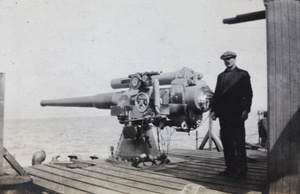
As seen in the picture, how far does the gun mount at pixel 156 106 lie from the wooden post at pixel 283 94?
6.96ft

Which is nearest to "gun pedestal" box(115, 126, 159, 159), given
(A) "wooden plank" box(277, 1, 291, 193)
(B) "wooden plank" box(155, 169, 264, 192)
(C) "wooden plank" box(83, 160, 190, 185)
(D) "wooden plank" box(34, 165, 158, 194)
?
(C) "wooden plank" box(83, 160, 190, 185)

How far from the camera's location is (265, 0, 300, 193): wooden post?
3455 millimetres

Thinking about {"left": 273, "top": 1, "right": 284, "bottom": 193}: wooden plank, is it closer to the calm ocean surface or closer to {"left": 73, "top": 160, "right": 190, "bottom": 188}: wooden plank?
{"left": 73, "top": 160, "right": 190, "bottom": 188}: wooden plank

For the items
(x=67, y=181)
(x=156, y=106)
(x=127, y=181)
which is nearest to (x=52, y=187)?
(x=67, y=181)

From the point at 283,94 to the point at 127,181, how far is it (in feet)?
8.34

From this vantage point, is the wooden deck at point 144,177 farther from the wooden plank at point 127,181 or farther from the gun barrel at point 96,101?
the gun barrel at point 96,101

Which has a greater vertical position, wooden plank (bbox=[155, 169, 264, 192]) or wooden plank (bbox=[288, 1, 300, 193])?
wooden plank (bbox=[288, 1, 300, 193])

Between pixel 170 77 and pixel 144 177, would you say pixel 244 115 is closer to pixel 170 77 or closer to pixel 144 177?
pixel 144 177

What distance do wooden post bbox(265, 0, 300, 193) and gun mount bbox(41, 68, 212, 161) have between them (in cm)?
212

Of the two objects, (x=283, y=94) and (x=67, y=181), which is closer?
(x=283, y=94)

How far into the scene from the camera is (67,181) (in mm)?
4902

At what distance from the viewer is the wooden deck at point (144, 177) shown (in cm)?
416

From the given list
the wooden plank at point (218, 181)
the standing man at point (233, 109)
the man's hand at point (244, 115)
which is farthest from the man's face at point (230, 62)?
the wooden plank at point (218, 181)

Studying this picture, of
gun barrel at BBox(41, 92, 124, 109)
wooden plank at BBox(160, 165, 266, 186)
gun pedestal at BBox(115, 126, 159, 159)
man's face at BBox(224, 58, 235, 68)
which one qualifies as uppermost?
man's face at BBox(224, 58, 235, 68)
